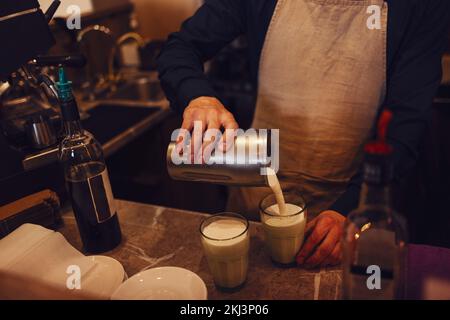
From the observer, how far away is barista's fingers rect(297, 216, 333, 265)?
0.95m

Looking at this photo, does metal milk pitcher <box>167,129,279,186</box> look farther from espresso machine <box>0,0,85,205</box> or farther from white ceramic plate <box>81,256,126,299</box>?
espresso machine <box>0,0,85,205</box>

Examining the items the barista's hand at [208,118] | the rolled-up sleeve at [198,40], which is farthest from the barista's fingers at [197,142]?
the rolled-up sleeve at [198,40]

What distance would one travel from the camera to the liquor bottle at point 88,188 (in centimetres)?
101

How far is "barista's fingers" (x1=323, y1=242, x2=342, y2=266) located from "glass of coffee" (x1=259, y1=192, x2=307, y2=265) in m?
0.06

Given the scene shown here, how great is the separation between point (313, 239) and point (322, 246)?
27 mm

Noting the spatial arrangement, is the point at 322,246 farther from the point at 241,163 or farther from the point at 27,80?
the point at 27,80

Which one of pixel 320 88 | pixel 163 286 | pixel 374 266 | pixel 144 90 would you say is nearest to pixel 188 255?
pixel 163 286

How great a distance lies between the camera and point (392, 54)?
1337 millimetres

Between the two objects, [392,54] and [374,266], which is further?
[392,54]

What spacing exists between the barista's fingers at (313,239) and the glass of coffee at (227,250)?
132 mm

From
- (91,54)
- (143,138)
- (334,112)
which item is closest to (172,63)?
(334,112)

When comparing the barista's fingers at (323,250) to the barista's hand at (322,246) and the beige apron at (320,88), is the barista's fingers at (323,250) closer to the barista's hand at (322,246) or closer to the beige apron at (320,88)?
the barista's hand at (322,246)

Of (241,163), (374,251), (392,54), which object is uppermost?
(392,54)

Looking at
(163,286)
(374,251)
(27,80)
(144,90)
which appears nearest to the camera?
(374,251)
